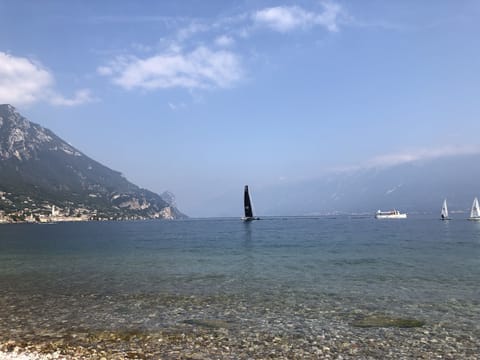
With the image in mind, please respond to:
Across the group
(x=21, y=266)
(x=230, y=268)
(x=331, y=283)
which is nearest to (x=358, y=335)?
(x=331, y=283)

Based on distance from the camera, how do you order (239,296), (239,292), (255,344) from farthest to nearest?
(239,292) → (239,296) → (255,344)

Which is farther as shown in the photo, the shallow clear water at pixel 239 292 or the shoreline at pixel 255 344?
the shallow clear water at pixel 239 292

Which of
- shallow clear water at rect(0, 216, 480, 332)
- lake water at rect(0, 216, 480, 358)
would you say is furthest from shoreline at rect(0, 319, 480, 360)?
shallow clear water at rect(0, 216, 480, 332)

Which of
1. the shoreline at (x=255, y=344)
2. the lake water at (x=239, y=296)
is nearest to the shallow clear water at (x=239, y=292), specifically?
the lake water at (x=239, y=296)

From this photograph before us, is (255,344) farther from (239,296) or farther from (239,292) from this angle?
(239,292)

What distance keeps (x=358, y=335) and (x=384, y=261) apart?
35.2 metres

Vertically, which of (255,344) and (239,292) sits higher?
(255,344)

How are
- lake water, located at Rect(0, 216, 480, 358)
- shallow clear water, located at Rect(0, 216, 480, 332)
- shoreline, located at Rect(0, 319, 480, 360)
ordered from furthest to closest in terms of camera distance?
shallow clear water, located at Rect(0, 216, 480, 332), lake water, located at Rect(0, 216, 480, 358), shoreline, located at Rect(0, 319, 480, 360)

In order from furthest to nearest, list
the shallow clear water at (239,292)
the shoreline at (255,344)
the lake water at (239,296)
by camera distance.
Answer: the shallow clear water at (239,292) < the lake water at (239,296) < the shoreline at (255,344)

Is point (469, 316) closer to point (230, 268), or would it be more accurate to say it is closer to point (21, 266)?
point (230, 268)

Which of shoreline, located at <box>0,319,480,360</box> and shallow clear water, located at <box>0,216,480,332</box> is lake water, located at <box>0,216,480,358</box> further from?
shoreline, located at <box>0,319,480,360</box>

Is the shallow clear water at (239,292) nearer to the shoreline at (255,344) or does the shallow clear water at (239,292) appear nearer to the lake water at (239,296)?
the lake water at (239,296)

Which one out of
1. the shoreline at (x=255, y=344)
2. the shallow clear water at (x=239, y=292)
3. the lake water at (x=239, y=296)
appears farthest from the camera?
the shallow clear water at (x=239, y=292)

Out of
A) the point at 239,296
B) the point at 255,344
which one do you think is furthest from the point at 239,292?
the point at 255,344
